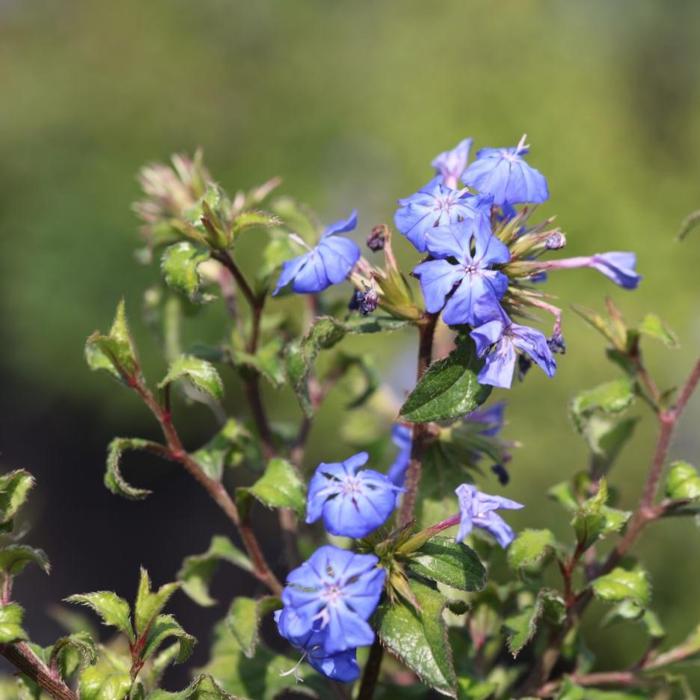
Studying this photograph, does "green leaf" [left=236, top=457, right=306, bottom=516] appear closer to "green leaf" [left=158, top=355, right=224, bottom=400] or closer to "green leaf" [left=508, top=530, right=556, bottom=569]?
"green leaf" [left=158, top=355, right=224, bottom=400]

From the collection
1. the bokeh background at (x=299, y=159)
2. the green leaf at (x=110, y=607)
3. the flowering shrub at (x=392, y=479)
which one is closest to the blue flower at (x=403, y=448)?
the flowering shrub at (x=392, y=479)

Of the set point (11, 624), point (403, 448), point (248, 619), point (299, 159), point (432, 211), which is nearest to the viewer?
point (11, 624)

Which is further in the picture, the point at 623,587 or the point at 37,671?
the point at 623,587

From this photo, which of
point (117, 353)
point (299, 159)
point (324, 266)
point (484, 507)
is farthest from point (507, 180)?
point (299, 159)

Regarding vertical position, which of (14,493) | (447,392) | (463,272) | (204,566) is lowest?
(204,566)

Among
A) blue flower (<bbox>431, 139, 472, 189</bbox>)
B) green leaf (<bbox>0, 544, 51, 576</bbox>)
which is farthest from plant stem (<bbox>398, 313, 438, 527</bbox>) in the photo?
green leaf (<bbox>0, 544, 51, 576</bbox>)

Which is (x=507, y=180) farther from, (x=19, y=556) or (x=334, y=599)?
(x=19, y=556)
